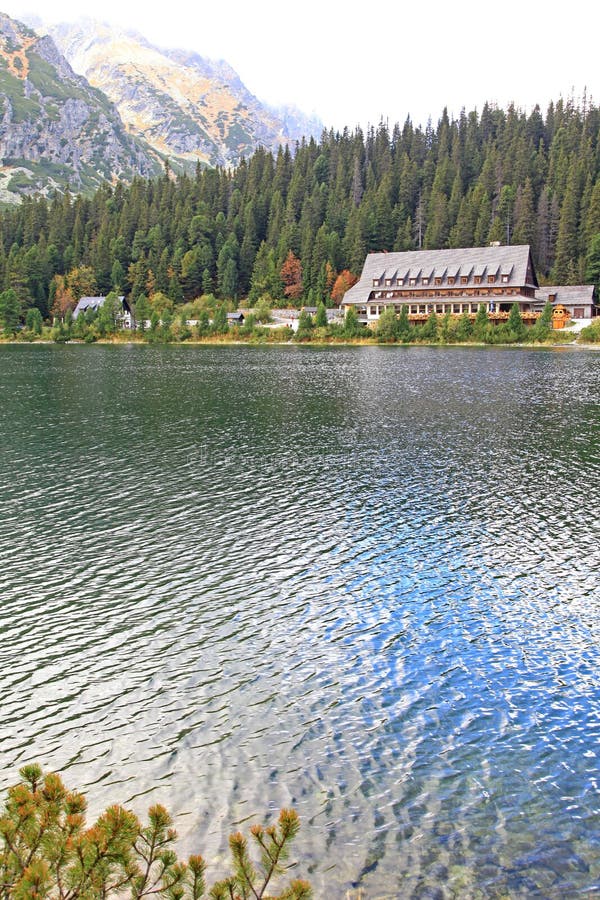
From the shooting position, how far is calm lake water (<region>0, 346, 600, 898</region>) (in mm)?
10211

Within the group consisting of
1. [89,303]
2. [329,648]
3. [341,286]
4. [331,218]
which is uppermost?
[331,218]

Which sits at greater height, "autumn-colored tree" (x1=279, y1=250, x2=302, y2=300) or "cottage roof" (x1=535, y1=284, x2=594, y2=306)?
"autumn-colored tree" (x1=279, y1=250, x2=302, y2=300)

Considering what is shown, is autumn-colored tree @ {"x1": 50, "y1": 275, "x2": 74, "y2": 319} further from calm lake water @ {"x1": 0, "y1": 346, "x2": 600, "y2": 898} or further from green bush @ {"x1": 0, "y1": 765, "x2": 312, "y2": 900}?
green bush @ {"x1": 0, "y1": 765, "x2": 312, "y2": 900}

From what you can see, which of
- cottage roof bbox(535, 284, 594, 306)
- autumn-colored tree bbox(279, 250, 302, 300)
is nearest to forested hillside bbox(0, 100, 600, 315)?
autumn-colored tree bbox(279, 250, 302, 300)

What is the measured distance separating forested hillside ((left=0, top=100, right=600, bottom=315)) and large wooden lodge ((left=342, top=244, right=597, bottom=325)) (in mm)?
10316

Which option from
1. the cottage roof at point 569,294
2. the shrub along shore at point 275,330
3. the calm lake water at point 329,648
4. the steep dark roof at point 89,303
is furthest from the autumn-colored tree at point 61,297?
the calm lake water at point 329,648

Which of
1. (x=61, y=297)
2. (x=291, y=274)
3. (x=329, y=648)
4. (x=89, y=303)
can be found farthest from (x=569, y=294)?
(x=329, y=648)

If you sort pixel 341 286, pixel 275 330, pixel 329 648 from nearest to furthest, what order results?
pixel 329 648
pixel 275 330
pixel 341 286

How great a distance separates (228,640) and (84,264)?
188m

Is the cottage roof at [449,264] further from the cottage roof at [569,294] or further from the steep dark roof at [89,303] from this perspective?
the steep dark roof at [89,303]

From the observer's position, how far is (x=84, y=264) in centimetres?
18688

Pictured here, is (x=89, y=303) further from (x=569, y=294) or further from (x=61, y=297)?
(x=569, y=294)

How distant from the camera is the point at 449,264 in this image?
5561 inches

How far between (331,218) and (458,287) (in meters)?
49.3
